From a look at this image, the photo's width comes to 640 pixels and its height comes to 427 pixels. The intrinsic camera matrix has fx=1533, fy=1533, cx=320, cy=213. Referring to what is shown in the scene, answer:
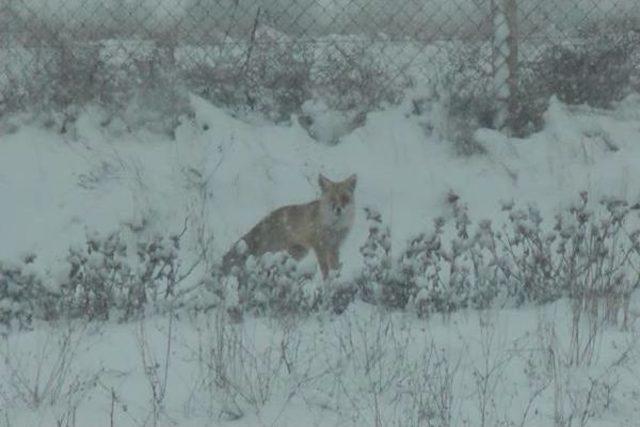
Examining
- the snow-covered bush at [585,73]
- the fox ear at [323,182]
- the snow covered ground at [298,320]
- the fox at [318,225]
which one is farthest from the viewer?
the snow-covered bush at [585,73]

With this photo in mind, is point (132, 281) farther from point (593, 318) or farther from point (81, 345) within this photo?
point (593, 318)

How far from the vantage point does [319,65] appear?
35.1ft

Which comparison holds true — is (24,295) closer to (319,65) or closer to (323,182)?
(323,182)

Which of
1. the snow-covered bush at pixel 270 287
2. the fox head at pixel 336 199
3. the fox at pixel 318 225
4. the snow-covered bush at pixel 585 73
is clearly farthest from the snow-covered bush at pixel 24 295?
the snow-covered bush at pixel 585 73

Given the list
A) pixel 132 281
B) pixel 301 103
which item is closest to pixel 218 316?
pixel 132 281

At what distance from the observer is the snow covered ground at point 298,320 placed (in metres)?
5.93

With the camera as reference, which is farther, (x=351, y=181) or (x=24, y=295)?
(x=351, y=181)

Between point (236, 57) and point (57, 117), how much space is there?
131 cm

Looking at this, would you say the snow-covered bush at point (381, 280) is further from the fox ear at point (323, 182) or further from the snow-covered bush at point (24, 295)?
the fox ear at point (323, 182)

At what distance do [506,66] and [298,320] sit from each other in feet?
12.7

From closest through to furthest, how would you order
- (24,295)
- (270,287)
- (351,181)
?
(270,287) < (24,295) < (351,181)

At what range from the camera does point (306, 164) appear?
10.1 m

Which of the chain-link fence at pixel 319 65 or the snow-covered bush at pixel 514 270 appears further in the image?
the chain-link fence at pixel 319 65

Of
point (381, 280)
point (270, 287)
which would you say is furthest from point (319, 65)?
point (270, 287)
